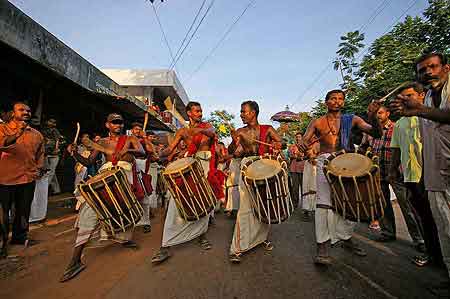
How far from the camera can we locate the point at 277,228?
4641 millimetres

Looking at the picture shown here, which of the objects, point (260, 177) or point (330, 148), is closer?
point (260, 177)

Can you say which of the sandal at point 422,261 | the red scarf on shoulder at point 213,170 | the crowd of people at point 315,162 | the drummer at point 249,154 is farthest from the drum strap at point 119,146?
the sandal at point 422,261

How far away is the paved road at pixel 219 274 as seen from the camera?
2.35 metres

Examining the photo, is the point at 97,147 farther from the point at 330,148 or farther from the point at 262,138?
the point at 330,148

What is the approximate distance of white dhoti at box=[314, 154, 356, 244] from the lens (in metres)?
3.02

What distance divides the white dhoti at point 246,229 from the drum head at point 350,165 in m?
1.01

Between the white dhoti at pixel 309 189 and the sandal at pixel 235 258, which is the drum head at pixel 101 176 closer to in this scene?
the sandal at pixel 235 258

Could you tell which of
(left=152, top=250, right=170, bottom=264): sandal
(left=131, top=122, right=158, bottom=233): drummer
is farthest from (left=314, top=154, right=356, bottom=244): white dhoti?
(left=131, top=122, right=158, bottom=233): drummer

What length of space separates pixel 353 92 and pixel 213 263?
16549mm

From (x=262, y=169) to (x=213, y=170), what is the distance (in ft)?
3.34

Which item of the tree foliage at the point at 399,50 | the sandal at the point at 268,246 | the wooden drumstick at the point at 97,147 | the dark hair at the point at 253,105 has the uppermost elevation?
the tree foliage at the point at 399,50

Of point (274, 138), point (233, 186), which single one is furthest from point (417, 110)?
point (233, 186)

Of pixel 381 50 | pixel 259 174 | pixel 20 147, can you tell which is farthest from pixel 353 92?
pixel 20 147

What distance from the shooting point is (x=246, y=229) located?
10.4 feet
